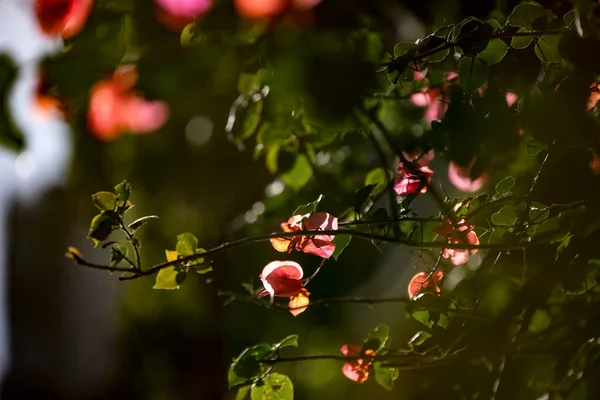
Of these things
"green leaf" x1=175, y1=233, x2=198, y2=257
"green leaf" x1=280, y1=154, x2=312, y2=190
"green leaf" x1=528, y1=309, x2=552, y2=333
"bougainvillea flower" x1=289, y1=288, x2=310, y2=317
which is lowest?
"green leaf" x1=528, y1=309, x2=552, y2=333

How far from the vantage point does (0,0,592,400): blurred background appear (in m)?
0.40

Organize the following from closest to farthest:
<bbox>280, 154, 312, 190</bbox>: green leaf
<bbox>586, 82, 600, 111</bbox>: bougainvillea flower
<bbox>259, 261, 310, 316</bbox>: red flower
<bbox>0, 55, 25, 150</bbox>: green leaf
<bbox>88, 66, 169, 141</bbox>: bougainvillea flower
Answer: <bbox>0, 55, 25, 150</bbox>: green leaf
<bbox>586, 82, 600, 111</bbox>: bougainvillea flower
<bbox>259, 261, 310, 316</bbox>: red flower
<bbox>280, 154, 312, 190</bbox>: green leaf
<bbox>88, 66, 169, 141</bbox>: bougainvillea flower

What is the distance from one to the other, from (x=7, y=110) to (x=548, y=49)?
373 millimetres

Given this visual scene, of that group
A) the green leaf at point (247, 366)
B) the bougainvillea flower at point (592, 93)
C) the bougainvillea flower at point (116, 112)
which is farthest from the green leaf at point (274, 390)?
the bougainvillea flower at point (116, 112)

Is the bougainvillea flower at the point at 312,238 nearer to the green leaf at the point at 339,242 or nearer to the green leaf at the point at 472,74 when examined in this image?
the green leaf at the point at 339,242

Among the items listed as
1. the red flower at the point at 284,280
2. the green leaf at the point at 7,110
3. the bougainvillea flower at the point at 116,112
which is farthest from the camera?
the bougainvillea flower at the point at 116,112

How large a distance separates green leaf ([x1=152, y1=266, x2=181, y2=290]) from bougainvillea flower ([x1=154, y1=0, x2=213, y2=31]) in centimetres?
24

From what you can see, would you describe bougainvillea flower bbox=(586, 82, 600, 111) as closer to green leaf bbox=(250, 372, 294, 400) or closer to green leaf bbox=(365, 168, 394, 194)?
green leaf bbox=(365, 168, 394, 194)

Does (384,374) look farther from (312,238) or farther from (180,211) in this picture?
(180,211)

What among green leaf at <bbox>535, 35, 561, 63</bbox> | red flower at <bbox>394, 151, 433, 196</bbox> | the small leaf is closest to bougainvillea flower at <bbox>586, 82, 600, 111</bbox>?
green leaf at <bbox>535, 35, 561, 63</bbox>

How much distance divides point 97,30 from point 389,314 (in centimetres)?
107

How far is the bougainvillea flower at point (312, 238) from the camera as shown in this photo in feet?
1.66

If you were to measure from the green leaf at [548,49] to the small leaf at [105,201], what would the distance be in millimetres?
339

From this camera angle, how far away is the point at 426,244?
463 millimetres
